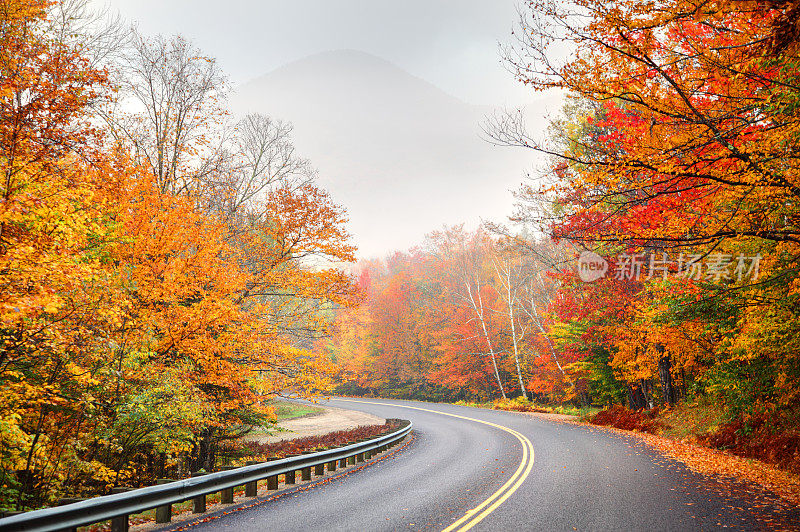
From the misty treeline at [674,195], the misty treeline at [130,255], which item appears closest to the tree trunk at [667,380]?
the misty treeline at [674,195]

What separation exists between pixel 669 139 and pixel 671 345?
9585 millimetres

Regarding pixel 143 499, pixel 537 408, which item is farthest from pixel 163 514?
pixel 537 408

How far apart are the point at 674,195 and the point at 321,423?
2248 cm

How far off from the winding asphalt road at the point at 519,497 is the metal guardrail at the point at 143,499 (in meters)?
0.48

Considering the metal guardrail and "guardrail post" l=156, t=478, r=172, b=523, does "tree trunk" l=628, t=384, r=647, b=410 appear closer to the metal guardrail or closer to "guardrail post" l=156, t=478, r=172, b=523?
the metal guardrail

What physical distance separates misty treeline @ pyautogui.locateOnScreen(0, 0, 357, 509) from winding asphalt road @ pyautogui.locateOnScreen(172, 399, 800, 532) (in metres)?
3.62

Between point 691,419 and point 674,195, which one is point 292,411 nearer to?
point 691,419

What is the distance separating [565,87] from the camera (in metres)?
5.79

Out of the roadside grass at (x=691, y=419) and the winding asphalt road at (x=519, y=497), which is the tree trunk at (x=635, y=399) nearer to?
the roadside grass at (x=691, y=419)

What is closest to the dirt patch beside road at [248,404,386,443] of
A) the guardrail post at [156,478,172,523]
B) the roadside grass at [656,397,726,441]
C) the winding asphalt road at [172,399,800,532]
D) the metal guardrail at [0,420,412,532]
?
the winding asphalt road at [172,399,800,532]

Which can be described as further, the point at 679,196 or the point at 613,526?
the point at 679,196

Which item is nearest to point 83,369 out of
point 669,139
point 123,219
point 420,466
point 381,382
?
point 123,219

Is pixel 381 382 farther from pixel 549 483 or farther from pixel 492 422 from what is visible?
pixel 549 483

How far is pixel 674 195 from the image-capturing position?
9.52 metres
